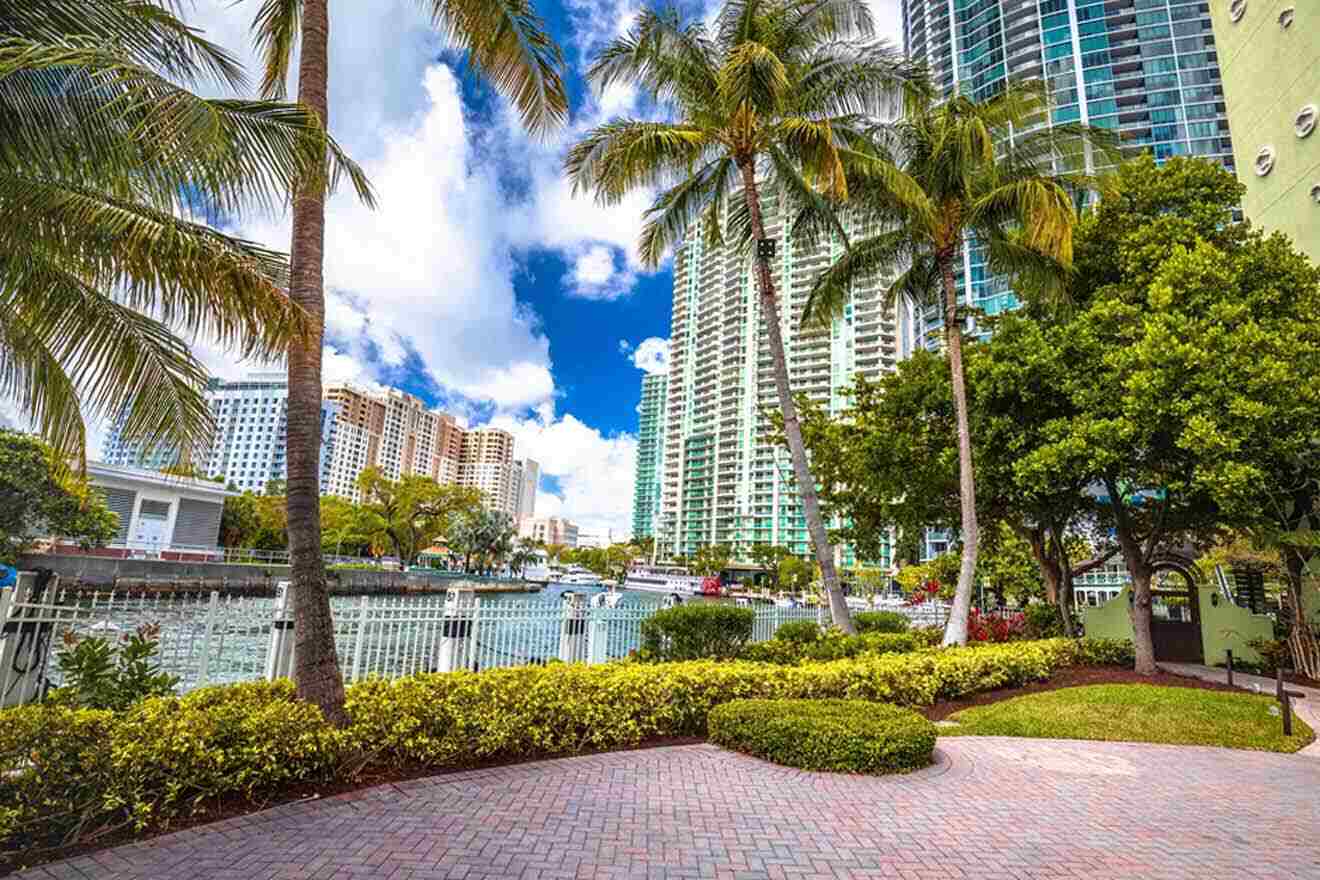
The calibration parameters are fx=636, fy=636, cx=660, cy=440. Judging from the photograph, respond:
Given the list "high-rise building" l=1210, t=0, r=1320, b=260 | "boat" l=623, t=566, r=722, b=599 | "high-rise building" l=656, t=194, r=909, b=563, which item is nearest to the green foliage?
"high-rise building" l=1210, t=0, r=1320, b=260

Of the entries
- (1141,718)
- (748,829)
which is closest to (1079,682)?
(1141,718)

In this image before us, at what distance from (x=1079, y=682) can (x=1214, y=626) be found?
20.8 ft

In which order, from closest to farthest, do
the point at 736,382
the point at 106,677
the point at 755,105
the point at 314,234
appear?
the point at 106,677, the point at 314,234, the point at 755,105, the point at 736,382

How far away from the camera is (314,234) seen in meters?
5.83

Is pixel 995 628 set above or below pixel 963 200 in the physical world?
below

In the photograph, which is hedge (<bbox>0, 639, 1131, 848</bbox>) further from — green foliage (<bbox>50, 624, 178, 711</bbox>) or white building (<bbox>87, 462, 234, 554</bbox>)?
white building (<bbox>87, 462, 234, 554</bbox>)

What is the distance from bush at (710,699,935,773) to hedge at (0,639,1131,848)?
708 millimetres

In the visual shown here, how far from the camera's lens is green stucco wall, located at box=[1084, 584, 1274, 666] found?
557 inches

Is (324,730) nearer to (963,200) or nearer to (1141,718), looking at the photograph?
(1141,718)

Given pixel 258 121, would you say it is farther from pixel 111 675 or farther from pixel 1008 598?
pixel 1008 598

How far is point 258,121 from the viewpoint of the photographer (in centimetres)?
407

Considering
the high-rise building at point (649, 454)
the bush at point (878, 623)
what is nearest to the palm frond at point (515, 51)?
the bush at point (878, 623)

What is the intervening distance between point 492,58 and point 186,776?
300 inches

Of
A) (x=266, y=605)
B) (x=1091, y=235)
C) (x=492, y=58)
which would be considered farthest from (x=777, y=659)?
(x=1091, y=235)
